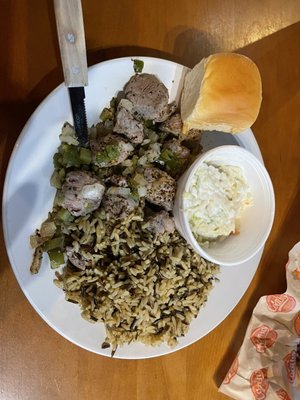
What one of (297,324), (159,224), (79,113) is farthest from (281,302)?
(79,113)

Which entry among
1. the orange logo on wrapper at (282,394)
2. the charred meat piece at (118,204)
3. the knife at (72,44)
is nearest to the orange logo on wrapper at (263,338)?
the orange logo on wrapper at (282,394)

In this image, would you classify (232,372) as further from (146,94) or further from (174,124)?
(146,94)

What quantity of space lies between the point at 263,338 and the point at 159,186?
2.33 feet

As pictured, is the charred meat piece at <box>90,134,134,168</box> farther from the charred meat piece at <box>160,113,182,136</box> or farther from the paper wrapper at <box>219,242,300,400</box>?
the paper wrapper at <box>219,242,300,400</box>

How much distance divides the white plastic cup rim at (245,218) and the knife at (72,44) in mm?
396

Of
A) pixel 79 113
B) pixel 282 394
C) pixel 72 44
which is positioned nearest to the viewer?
pixel 72 44

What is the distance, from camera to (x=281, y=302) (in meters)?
1.75

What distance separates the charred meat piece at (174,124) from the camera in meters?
1.52

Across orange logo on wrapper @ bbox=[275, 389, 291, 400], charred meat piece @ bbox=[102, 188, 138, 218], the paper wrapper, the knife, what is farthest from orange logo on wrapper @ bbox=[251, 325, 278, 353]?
the knife

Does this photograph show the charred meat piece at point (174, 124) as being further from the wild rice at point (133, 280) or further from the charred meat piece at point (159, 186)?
the wild rice at point (133, 280)

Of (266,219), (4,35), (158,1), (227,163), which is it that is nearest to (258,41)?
(158,1)

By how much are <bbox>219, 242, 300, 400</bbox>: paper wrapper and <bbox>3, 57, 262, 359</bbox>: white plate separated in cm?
33

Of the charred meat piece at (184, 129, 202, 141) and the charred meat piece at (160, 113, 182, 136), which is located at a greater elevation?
the charred meat piece at (160, 113, 182, 136)

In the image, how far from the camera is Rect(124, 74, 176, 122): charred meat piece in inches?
57.4
